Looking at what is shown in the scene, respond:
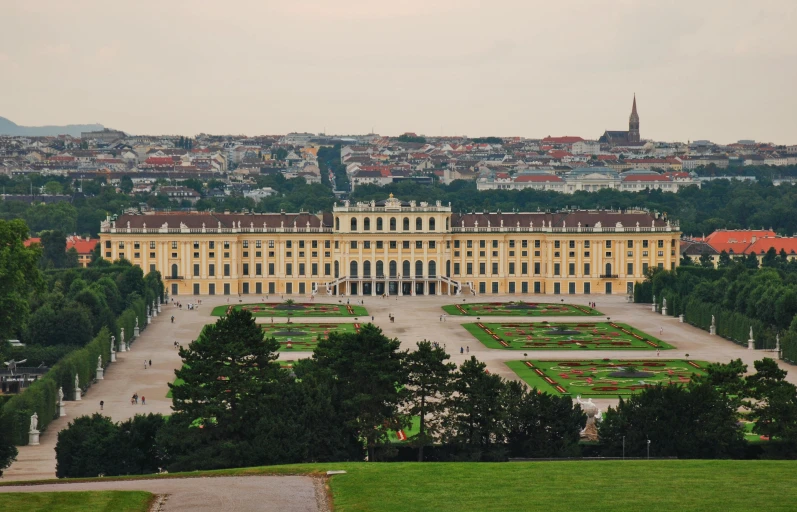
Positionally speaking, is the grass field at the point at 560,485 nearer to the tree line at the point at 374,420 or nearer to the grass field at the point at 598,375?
the tree line at the point at 374,420

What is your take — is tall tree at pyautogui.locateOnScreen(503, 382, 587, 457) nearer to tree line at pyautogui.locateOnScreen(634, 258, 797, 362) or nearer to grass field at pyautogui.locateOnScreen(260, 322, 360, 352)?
tree line at pyautogui.locateOnScreen(634, 258, 797, 362)

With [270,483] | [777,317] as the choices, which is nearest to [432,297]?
[777,317]

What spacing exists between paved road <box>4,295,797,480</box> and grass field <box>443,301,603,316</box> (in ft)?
4.75

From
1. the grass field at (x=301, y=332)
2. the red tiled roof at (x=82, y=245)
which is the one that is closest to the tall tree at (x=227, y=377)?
the grass field at (x=301, y=332)

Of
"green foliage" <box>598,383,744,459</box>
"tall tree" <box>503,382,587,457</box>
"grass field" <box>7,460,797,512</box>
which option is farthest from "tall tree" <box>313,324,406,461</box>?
"green foliage" <box>598,383,744,459</box>

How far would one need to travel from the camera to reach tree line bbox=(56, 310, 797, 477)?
170 feet

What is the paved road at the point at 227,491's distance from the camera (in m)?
39.4

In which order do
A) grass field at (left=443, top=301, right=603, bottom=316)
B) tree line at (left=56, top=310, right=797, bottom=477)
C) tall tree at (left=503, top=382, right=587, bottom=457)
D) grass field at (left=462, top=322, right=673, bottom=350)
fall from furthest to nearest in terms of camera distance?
1. grass field at (left=443, top=301, right=603, bottom=316)
2. grass field at (left=462, top=322, right=673, bottom=350)
3. tall tree at (left=503, top=382, right=587, bottom=457)
4. tree line at (left=56, top=310, right=797, bottom=477)

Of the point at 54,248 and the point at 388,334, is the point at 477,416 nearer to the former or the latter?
the point at 388,334

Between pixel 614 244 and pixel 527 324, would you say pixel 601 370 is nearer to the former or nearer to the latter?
pixel 527 324

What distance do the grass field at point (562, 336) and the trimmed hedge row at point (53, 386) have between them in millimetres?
22185

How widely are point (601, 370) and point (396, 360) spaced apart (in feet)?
88.7

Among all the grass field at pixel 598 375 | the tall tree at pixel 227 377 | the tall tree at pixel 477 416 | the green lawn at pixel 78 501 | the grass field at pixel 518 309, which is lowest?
the grass field at pixel 518 309

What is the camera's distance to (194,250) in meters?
130
